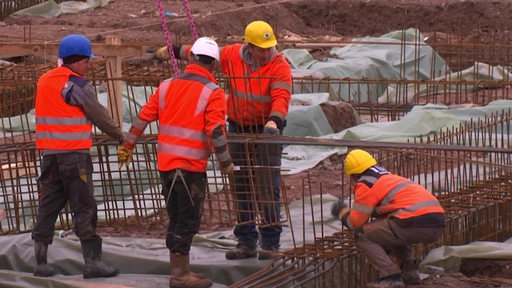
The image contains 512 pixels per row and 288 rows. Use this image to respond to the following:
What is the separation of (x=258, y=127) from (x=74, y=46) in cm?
150

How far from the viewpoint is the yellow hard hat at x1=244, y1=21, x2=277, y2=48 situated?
7.80 meters

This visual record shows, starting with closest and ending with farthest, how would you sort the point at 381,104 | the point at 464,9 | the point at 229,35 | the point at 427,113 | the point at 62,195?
the point at 62,195 < the point at 427,113 < the point at 381,104 < the point at 229,35 < the point at 464,9

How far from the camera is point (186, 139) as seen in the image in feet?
23.9

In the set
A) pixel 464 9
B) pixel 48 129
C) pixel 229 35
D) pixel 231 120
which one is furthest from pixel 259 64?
pixel 464 9

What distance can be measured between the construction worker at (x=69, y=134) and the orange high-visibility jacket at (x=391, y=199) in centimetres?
175

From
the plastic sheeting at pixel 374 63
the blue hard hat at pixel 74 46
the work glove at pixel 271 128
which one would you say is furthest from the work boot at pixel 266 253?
the plastic sheeting at pixel 374 63

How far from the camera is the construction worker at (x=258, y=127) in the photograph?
26.1 feet

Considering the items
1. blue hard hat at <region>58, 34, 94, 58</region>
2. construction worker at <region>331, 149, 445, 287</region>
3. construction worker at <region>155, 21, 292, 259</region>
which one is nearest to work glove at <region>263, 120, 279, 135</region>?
construction worker at <region>155, 21, 292, 259</region>

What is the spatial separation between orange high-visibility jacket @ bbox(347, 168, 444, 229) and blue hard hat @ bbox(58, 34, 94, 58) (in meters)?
2.08

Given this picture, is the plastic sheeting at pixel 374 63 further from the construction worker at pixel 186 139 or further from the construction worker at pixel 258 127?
the construction worker at pixel 186 139

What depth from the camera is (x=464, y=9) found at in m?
26.8

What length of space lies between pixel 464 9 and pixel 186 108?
2053 centimetres

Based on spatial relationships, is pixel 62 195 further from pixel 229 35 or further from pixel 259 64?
pixel 229 35

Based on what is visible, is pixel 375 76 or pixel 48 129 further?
pixel 375 76
